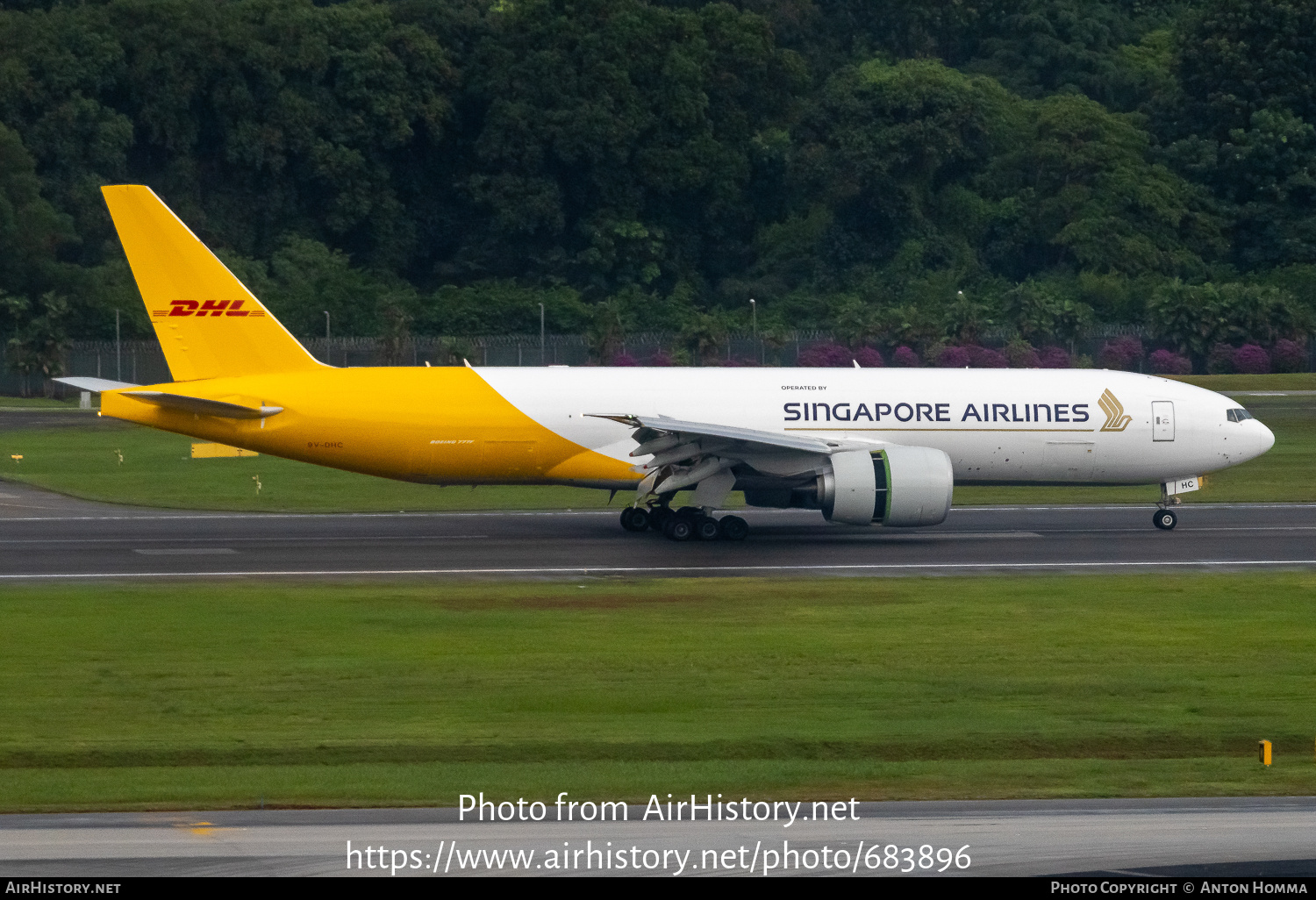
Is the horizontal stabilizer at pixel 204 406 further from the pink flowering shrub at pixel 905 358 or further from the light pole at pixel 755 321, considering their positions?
the pink flowering shrub at pixel 905 358

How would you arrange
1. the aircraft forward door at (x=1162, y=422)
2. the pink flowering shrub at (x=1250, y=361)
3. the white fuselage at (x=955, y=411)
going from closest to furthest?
1. the white fuselage at (x=955, y=411)
2. the aircraft forward door at (x=1162, y=422)
3. the pink flowering shrub at (x=1250, y=361)

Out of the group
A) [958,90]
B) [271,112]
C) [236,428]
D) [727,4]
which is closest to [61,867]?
[236,428]

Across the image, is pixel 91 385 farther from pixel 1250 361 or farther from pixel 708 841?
pixel 1250 361

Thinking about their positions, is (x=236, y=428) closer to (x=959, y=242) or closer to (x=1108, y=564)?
(x=1108, y=564)

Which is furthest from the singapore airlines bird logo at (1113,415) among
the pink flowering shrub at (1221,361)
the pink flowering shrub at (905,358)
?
the pink flowering shrub at (1221,361)

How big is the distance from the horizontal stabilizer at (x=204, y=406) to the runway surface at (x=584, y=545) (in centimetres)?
242

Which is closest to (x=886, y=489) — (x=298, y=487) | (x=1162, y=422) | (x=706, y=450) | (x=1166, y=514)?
(x=706, y=450)

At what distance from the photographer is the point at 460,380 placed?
32844mm

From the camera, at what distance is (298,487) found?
42594 millimetres

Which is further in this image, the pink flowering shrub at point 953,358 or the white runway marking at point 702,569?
the pink flowering shrub at point 953,358

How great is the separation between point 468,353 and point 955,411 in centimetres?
4135

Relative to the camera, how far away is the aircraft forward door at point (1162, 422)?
114 feet
